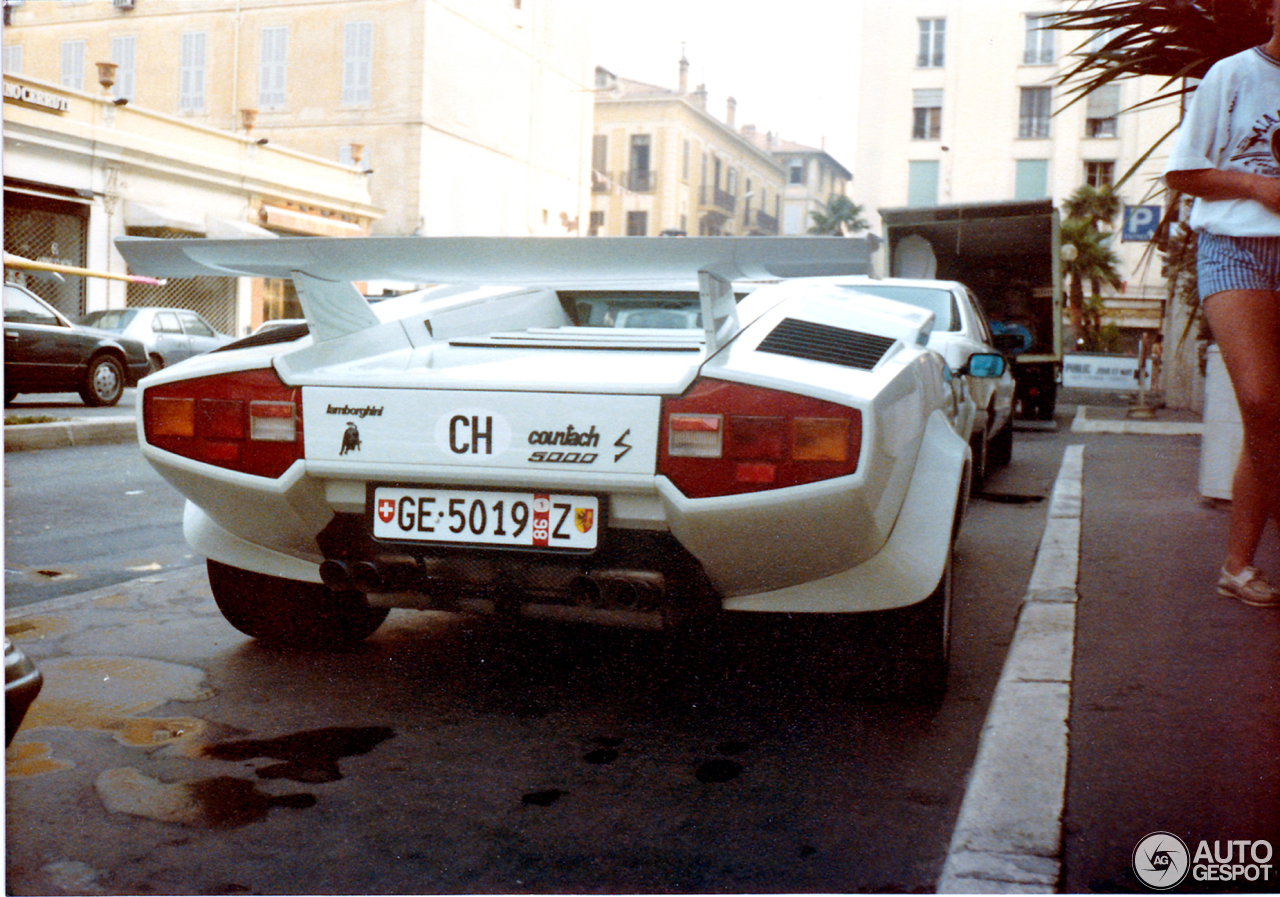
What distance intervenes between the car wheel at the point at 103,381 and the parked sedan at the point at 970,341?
8.84m

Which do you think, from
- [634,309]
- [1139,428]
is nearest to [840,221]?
[634,309]

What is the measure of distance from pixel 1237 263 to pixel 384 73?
10.7m

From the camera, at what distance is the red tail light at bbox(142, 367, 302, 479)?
2725 mm

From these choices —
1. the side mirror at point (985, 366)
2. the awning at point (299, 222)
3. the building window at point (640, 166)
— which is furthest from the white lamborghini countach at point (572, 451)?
the awning at point (299, 222)

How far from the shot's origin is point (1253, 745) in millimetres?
2455

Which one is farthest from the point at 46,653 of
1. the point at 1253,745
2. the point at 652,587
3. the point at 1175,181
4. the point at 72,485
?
the point at 72,485

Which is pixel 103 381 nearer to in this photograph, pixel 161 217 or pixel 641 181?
pixel 641 181

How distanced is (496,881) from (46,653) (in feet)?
6.32

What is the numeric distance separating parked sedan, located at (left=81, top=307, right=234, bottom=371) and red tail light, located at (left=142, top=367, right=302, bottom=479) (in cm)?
1329

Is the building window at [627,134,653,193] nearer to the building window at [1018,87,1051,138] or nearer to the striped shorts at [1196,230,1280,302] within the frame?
the building window at [1018,87,1051,138]

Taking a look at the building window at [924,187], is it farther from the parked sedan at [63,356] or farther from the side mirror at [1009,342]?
the parked sedan at [63,356]

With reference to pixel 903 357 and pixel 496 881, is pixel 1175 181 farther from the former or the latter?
pixel 496 881

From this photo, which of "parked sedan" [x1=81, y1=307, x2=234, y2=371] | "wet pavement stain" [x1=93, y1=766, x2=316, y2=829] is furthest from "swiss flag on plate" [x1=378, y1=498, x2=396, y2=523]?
"parked sedan" [x1=81, y1=307, x2=234, y2=371]

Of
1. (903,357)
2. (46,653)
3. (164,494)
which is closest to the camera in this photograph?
(903,357)
